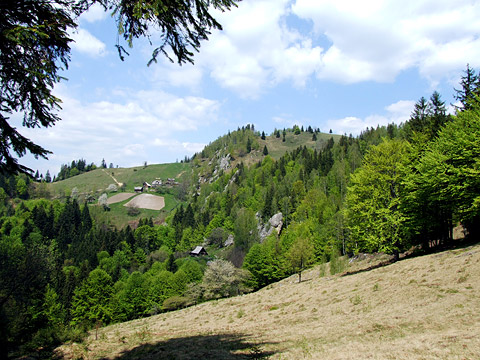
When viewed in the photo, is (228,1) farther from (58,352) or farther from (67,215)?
(67,215)

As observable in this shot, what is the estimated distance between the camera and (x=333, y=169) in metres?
114

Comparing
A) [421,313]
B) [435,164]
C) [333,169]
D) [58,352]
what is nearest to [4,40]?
[58,352]

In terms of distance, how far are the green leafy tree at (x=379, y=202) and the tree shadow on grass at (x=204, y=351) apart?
1544 centimetres

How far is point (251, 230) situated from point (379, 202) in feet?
286

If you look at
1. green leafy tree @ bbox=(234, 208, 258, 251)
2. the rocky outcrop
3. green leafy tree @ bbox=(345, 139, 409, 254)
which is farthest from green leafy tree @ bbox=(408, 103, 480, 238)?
the rocky outcrop

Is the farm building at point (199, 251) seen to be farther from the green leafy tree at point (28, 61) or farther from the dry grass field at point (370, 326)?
the green leafy tree at point (28, 61)

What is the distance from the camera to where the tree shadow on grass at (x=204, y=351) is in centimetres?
967

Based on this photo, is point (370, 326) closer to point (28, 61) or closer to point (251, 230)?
point (28, 61)

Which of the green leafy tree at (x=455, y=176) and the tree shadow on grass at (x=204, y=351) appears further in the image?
the green leafy tree at (x=455, y=176)

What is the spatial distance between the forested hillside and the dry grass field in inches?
181

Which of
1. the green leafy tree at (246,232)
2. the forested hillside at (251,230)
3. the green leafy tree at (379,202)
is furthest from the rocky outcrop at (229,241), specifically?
the green leafy tree at (379,202)

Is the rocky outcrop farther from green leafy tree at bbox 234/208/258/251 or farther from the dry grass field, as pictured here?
the dry grass field

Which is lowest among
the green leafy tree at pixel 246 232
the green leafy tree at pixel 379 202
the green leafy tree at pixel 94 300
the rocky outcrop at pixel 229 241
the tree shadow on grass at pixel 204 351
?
the green leafy tree at pixel 94 300

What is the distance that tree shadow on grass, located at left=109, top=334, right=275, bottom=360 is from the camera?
31.7 feet
